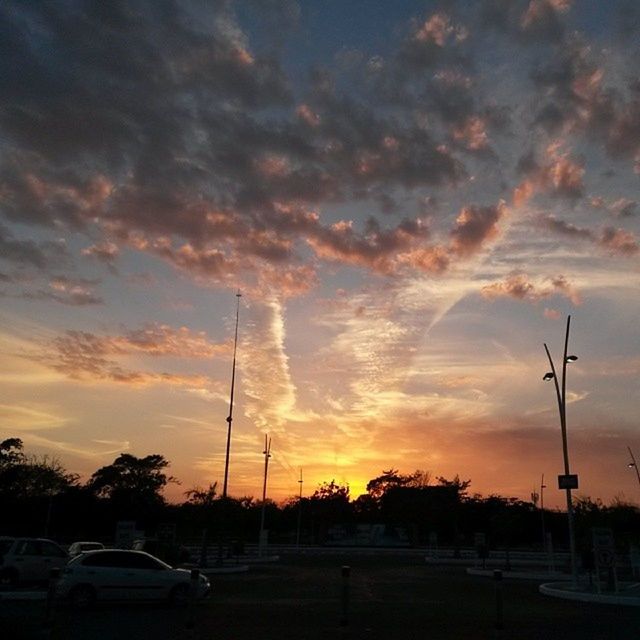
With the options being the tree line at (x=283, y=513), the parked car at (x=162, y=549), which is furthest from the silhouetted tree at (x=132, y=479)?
the parked car at (x=162, y=549)

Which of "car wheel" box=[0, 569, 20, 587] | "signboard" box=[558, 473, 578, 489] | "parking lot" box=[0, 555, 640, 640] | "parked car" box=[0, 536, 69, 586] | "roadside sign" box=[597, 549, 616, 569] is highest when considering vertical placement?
"signboard" box=[558, 473, 578, 489]

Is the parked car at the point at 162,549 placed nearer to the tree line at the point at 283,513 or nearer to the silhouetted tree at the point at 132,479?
the tree line at the point at 283,513

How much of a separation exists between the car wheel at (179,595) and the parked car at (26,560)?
505cm

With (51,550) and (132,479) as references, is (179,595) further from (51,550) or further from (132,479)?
(132,479)

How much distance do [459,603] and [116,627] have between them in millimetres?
11192

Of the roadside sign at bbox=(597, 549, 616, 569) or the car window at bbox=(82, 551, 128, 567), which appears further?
the roadside sign at bbox=(597, 549, 616, 569)

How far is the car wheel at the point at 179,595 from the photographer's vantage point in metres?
19.1

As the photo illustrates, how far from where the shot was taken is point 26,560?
22156 mm

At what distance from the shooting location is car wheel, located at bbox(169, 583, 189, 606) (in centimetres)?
1907

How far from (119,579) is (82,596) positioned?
101 cm

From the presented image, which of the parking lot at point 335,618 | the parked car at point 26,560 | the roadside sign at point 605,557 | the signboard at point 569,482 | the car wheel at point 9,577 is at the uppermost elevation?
the signboard at point 569,482

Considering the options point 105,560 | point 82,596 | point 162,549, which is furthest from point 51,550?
point 162,549

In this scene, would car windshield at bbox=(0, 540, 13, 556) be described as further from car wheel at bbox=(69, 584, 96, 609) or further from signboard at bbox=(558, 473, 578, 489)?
signboard at bbox=(558, 473, 578, 489)

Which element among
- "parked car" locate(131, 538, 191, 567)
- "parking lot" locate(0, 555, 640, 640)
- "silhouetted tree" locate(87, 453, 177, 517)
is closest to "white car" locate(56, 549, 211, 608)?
"parking lot" locate(0, 555, 640, 640)
